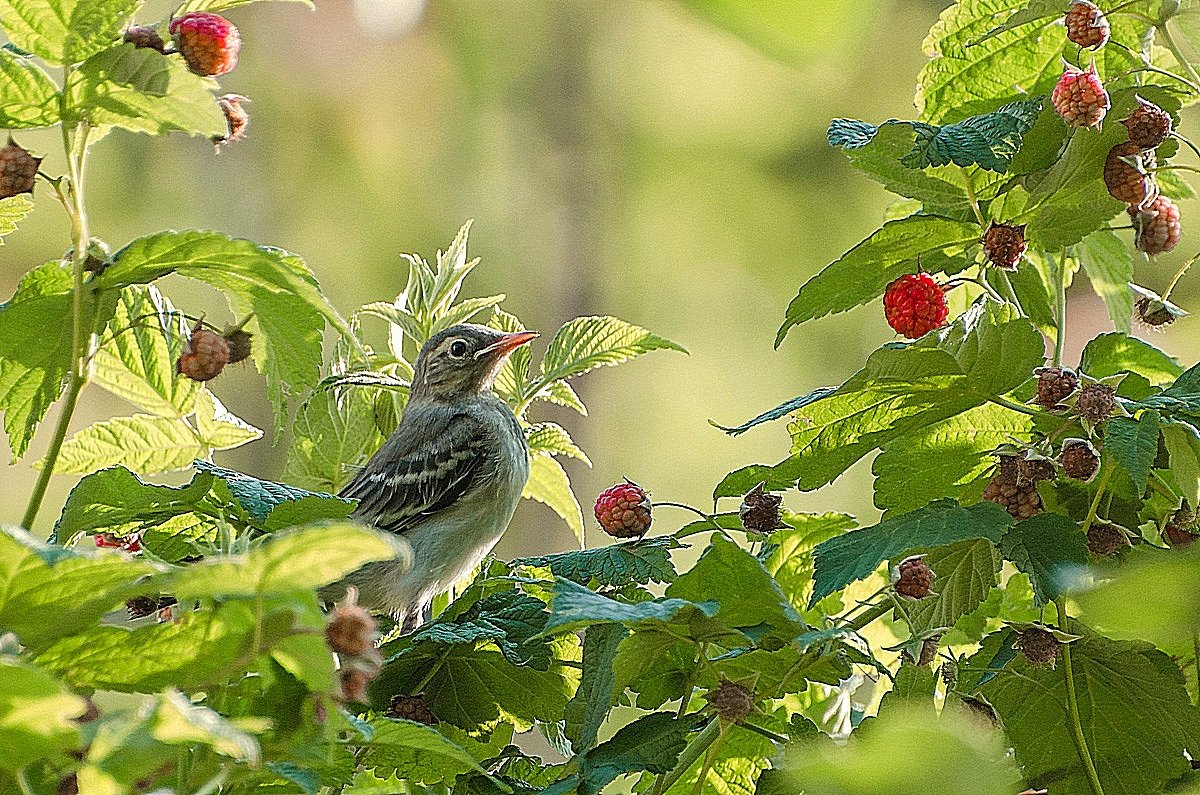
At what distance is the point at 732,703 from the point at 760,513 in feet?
0.62

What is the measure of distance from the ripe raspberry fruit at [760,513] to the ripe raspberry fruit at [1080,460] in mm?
166

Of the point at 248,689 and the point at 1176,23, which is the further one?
the point at 1176,23

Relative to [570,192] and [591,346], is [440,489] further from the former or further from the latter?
[570,192]

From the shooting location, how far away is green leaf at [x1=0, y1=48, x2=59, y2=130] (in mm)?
590

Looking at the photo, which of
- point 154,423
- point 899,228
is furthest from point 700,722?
point 154,423

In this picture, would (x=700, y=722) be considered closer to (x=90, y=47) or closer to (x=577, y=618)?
(x=577, y=618)

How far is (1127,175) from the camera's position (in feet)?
2.49

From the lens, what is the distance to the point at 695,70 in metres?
4.12

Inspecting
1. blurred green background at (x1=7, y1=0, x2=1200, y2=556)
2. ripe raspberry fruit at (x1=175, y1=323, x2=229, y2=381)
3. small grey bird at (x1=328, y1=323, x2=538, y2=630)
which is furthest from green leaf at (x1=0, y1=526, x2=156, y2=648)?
blurred green background at (x1=7, y1=0, x2=1200, y2=556)

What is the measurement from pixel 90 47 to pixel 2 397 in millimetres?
196

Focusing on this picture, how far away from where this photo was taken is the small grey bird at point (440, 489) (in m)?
1.55

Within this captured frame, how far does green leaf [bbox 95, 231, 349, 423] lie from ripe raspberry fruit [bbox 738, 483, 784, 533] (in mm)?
261

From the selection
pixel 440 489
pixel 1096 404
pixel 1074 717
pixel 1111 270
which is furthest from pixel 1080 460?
pixel 440 489

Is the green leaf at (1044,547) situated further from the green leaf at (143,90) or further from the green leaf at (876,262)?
the green leaf at (143,90)
